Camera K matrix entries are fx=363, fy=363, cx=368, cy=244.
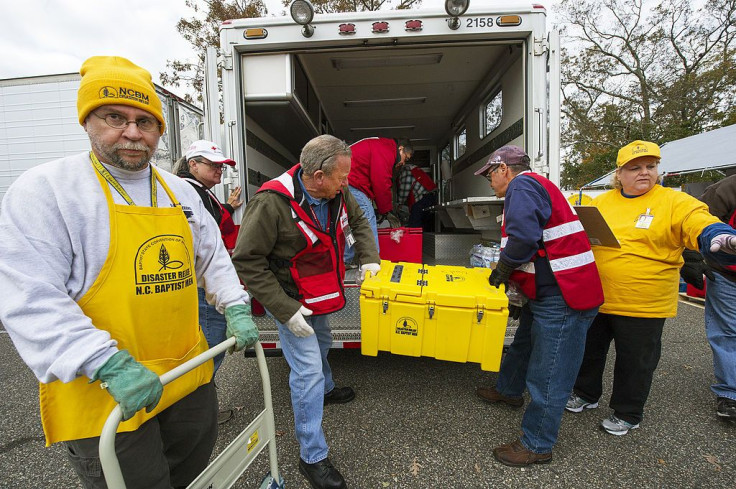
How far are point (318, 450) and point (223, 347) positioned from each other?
3.59 ft

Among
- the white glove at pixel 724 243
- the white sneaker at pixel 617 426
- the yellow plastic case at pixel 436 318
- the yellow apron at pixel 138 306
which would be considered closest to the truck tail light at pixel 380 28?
the yellow plastic case at pixel 436 318

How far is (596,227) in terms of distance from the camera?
2.23 m

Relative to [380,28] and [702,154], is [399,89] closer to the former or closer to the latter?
[380,28]

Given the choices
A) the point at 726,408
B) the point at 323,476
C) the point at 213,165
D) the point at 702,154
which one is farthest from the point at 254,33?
the point at 702,154

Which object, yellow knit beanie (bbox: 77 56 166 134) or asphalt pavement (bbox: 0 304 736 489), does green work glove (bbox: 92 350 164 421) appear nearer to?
yellow knit beanie (bbox: 77 56 166 134)

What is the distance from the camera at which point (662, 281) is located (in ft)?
7.24

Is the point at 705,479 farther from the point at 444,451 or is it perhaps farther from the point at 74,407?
the point at 74,407

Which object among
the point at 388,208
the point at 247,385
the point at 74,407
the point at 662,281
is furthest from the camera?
the point at 388,208

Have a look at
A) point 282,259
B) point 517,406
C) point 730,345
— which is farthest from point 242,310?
point 730,345

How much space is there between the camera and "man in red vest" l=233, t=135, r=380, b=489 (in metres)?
1.91

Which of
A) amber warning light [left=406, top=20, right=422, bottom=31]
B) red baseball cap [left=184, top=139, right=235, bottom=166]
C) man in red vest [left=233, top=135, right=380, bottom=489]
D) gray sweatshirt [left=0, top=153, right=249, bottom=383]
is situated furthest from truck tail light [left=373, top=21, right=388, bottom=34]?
gray sweatshirt [left=0, top=153, right=249, bottom=383]

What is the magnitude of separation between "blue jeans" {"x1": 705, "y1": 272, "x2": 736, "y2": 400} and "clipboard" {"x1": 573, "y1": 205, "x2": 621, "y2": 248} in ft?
4.06

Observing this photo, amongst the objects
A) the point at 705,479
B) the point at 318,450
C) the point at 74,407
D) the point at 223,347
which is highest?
the point at 223,347

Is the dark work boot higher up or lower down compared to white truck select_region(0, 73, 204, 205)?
lower down
